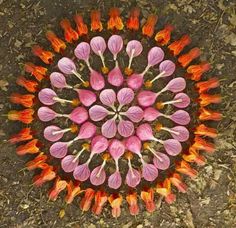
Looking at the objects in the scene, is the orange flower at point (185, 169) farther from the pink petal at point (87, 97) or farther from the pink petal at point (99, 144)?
the pink petal at point (87, 97)

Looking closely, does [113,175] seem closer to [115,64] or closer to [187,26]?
[115,64]

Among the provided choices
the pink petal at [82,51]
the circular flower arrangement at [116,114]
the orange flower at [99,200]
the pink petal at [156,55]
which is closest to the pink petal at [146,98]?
the circular flower arrangement at [116,114]

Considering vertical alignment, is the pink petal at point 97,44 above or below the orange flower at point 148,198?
above

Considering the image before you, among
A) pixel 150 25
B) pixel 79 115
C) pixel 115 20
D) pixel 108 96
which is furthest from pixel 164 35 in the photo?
pixel 79 115

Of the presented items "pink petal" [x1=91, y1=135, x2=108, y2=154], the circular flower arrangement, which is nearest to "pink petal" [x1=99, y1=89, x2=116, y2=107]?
the circular flower arrangement

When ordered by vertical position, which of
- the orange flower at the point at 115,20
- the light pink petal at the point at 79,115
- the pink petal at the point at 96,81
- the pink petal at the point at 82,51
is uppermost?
the orange flower at the point at 115,20

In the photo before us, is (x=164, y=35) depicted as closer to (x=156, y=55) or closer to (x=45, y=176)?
(x=156, y=55)
